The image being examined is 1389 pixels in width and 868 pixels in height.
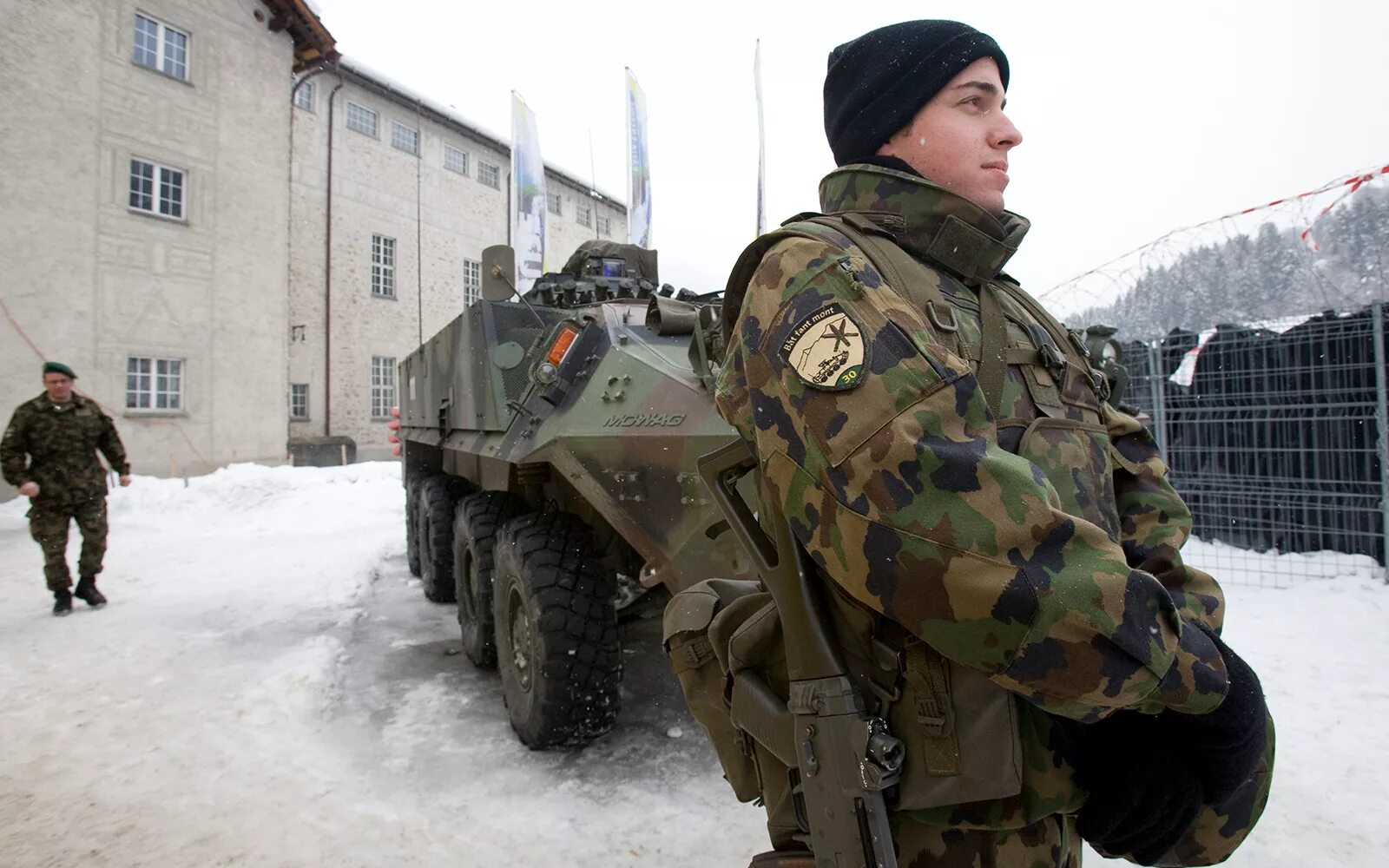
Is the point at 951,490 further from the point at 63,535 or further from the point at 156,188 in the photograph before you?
the point at 156,188

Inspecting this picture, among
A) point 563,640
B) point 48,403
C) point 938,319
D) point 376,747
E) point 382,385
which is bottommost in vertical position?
point 376,747

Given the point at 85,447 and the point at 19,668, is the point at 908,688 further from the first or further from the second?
the point at 85,447

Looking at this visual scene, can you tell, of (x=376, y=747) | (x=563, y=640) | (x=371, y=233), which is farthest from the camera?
(x=371, y=233)

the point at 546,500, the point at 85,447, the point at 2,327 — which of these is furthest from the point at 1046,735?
the point at 2,327

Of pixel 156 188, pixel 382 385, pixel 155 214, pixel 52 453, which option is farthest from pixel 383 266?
pixel 52 453

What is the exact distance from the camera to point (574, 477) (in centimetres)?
308

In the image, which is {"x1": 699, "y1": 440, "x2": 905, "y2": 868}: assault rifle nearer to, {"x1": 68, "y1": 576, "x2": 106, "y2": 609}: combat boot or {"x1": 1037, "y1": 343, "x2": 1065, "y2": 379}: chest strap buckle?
{"x1": 1037, "y1": 343, "x2": 1065, "y2": 379}: chest strap buckle

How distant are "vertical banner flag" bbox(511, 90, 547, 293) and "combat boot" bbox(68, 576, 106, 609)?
35.5ft

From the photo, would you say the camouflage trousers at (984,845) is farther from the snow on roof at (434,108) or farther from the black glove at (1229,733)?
the snow on roof at (434,108)

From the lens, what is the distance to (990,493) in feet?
3.10

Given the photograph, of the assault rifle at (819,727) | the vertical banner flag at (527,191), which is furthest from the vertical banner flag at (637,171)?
the assault rifle at (819,727)

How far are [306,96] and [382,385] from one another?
6738 millimetres

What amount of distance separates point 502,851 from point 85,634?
13.5ft

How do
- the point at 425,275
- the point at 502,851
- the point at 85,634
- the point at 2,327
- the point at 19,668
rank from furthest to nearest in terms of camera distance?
the point at 425,275, the point at 2,327, the point at 85,634, the point at 19,668, the point at 502,851
